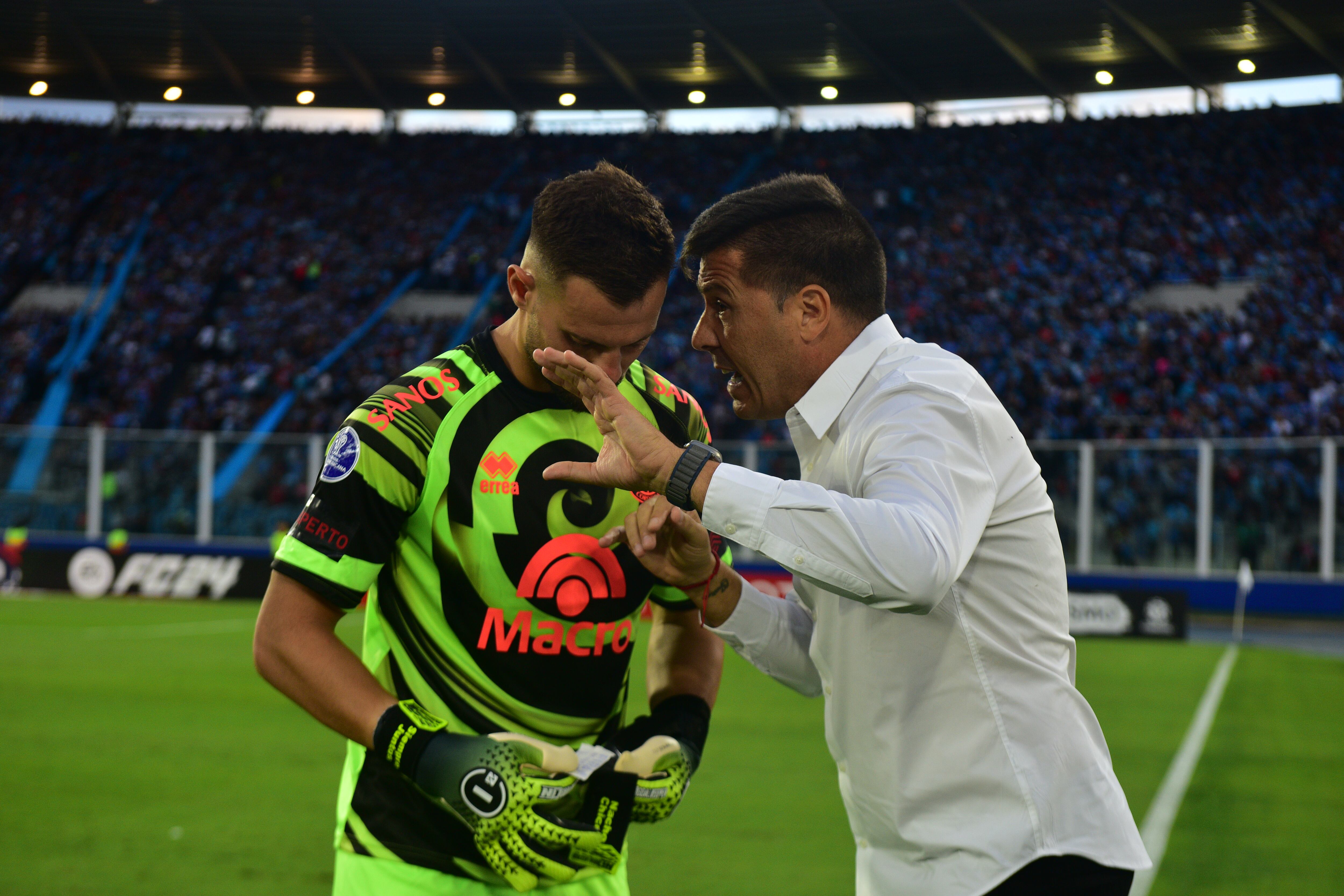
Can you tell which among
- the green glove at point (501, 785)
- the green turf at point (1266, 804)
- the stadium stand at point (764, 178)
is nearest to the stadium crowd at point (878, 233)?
the stadium stand at point (764, 178)

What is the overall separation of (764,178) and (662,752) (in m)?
31.9

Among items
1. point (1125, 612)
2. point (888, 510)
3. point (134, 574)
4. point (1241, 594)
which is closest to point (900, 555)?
point (888, 510)

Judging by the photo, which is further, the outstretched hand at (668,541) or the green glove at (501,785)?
the outstretched hand at (668,541)

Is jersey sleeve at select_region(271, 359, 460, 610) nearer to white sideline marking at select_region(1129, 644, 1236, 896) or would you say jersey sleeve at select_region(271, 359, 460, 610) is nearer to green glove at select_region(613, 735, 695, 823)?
green glove at select_region(613, 735, 695, 823)

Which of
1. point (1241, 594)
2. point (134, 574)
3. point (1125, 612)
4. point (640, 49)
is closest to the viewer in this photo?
point (1241, 594)

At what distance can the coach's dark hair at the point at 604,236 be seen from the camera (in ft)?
8.08

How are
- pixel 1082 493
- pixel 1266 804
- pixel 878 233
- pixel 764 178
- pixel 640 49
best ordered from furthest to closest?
1. pixel 764 178
2. pixel 640 49
3. pixel 878 233
4. pixel 1082 493
5. pixel 1266 804

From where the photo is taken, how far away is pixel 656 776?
2439mm

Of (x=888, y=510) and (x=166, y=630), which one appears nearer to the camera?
(x=888, y=510)

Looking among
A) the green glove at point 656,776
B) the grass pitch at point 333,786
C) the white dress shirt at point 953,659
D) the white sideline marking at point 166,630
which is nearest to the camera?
the white dress shirt at point 953,659

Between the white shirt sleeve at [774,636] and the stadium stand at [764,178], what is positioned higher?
the stadium stand at [764,178]

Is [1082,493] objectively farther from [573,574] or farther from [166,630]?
[573,574]

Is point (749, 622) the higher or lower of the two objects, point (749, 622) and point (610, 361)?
the lower

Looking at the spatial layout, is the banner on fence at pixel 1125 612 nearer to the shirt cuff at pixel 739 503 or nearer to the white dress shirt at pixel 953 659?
the white dress shirt at pixel 953 659
